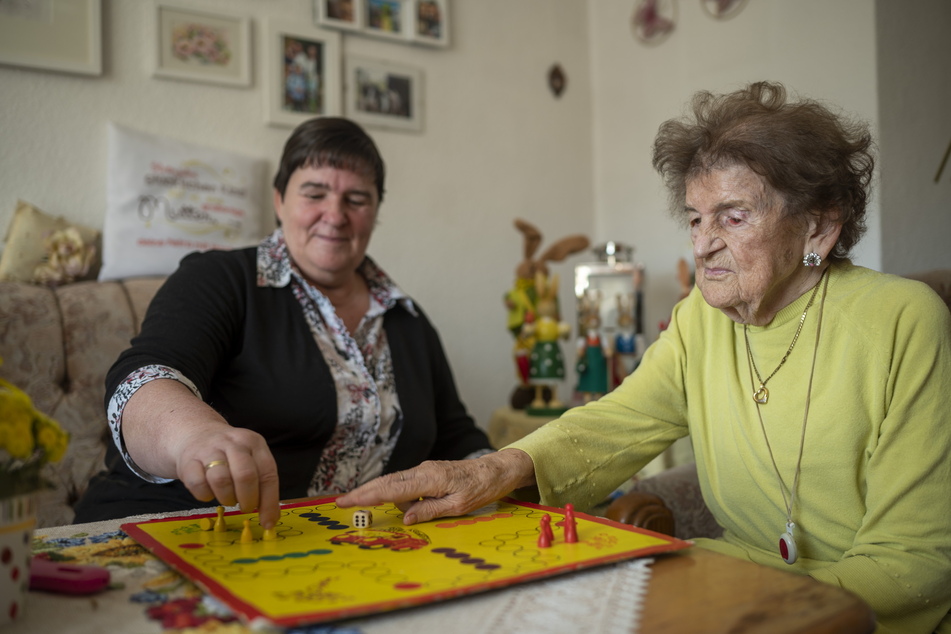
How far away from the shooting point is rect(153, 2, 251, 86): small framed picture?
81.1 inches

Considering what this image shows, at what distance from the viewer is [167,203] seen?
197 centimetres

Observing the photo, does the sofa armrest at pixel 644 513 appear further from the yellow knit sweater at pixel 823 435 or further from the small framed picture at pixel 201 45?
the small framed picture at pixel 201 45

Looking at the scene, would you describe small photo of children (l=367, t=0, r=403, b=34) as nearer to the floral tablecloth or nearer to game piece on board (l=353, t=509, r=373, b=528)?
game piece on board (l=353, t=509, r=373, b=528)

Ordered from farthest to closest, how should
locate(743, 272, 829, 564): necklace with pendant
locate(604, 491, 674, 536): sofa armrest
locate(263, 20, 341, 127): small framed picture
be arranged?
locate(263, 20, 341, 127): small framed picture → locate(604, 491, 674, 536): sofa armrest → locate(743, 272, 829, 564): necklace with pendant

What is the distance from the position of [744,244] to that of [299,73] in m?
1.73

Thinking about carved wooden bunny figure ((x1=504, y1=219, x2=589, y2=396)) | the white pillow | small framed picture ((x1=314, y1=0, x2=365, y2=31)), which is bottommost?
carved wooden bunny figure ((x1=504, y1=219, x2=589, y2=396))

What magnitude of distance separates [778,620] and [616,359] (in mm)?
1829

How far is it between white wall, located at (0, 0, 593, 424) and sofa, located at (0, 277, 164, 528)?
0.41 m

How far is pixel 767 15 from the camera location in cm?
236

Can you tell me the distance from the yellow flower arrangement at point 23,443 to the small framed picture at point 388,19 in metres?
2.13

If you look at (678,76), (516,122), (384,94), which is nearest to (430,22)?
(384,94)

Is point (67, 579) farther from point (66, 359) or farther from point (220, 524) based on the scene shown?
point (66, 359)

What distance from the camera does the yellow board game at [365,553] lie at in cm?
55

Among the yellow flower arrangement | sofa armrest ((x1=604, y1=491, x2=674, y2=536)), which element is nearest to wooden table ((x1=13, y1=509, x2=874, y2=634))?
the yellow flower arrangement
